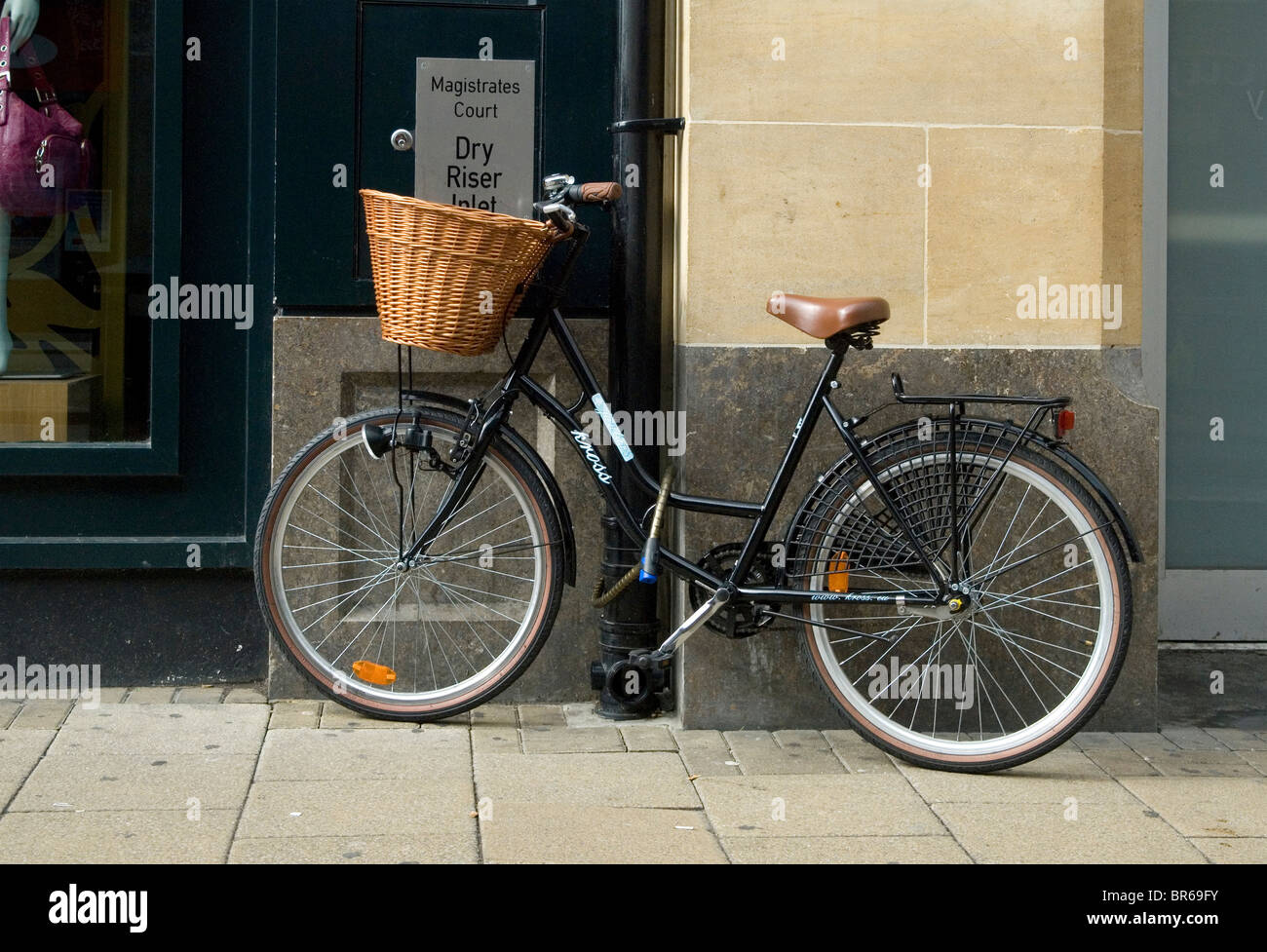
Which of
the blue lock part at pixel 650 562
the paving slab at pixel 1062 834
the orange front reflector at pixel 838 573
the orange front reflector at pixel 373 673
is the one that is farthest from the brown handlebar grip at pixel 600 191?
Result: the paving slab at pixel 1062 834

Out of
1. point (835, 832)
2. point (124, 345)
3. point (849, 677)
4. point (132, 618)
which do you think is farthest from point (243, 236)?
point (835, 832)

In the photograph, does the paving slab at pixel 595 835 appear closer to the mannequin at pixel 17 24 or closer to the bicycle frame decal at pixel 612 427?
the bicycle frame decal at pixel 612 427

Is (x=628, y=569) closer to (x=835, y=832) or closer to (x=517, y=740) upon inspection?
(x=517, y=740)

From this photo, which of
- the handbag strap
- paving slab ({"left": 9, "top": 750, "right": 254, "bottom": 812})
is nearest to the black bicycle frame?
paving slab ({"left": 9, "top": 750, "right": 254, "bottom": 812})

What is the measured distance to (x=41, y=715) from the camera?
15.3 ft

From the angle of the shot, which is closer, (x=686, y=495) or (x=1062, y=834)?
(x=1062, y=834)

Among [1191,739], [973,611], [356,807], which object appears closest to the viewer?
[356,807]

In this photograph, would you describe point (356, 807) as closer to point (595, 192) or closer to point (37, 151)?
point (595, 192)

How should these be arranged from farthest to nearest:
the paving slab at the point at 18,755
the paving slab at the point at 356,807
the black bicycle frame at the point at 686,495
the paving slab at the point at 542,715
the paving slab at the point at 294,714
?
the paving slab at the point at 542,715 < the paving slab at the point at 294,714 < the black bicycle frame at the point at 686,495 < the paving slab at the point at 18,755 < the paving slab at the point at 356,807

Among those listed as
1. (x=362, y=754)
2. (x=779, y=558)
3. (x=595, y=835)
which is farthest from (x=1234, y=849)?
(x=362, y=754)

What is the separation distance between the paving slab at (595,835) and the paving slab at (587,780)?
0.22ft

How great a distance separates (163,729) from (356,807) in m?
1.00

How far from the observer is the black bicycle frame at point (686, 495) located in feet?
14.0

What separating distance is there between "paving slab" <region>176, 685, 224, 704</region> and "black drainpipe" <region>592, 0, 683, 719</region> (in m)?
1.24
